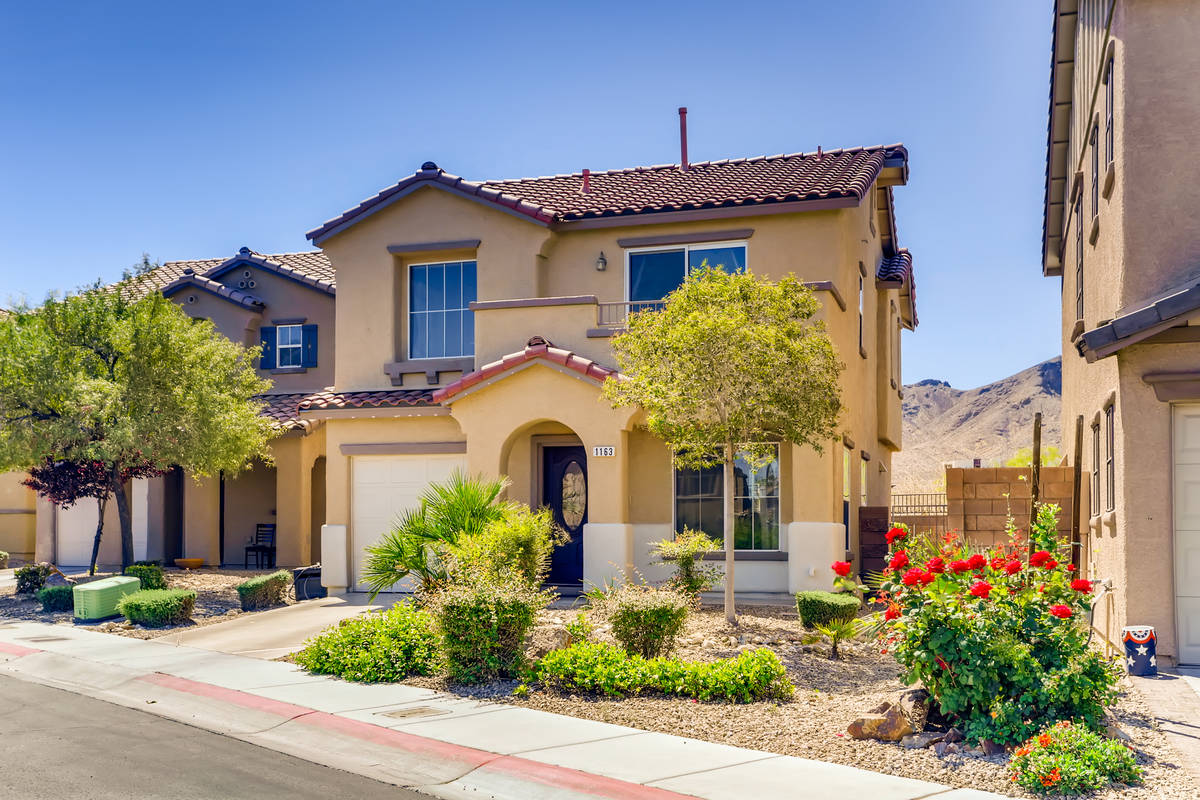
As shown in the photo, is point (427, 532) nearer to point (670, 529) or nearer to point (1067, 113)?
point (670, 529)

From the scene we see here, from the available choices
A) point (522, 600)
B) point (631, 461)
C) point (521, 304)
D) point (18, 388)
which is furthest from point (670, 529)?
point (18, 388)

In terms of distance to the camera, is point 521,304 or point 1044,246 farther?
point 1044,246

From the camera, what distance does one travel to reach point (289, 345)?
26344mm

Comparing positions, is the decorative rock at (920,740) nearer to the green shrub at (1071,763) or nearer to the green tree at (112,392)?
the green shrub at (1071,763)

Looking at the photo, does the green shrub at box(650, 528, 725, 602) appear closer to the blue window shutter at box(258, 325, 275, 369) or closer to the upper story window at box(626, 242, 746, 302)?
the upper story window at box(626, 242, 746, 302)

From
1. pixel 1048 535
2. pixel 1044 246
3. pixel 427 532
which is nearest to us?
pixel 1048 535

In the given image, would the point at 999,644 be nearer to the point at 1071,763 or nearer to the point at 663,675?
the point at 1071,763

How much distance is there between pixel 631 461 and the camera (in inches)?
752

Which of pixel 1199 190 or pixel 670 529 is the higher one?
pixel 1199 190

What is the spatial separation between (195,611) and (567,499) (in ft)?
20.2

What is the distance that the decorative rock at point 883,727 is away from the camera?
29.5 feet

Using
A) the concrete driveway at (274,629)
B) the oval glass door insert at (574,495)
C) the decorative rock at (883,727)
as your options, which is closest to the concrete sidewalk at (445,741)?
the decorative rock at (883,727)

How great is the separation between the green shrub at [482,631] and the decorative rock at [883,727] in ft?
13.2

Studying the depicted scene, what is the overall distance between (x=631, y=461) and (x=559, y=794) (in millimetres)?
11346
